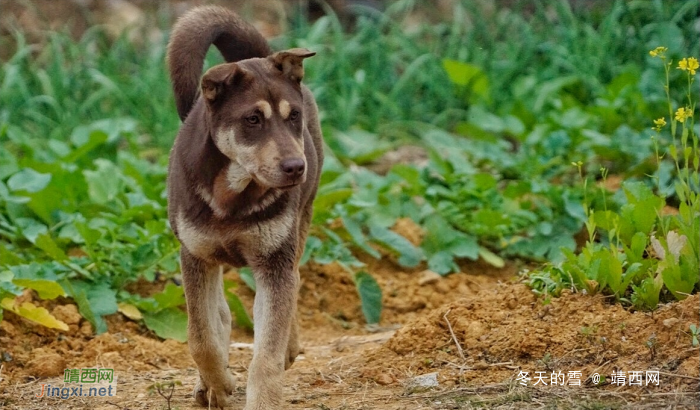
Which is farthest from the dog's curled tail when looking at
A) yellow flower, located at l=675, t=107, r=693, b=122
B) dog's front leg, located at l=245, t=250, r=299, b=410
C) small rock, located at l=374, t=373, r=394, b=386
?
yellow flower, located at l=675, t=107, r=693, b=122

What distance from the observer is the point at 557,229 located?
8.01 meters

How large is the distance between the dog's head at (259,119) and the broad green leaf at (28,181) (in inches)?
113

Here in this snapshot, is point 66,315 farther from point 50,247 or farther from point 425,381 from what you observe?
point 425,381

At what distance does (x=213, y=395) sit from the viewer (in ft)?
17.5

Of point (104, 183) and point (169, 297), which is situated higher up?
point (104, 183)

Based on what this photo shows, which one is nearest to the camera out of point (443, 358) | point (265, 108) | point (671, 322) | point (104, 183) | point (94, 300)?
point (265, 108)

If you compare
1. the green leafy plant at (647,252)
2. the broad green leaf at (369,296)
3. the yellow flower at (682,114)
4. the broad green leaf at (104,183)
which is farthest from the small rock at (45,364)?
the yellow flower at (682,114)

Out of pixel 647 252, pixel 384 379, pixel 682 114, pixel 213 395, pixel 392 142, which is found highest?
pixel 392 142

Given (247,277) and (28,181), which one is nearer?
(247,277)

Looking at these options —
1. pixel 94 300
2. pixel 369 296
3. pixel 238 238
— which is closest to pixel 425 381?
pixel 238 238

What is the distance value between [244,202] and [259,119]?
18.2 inches

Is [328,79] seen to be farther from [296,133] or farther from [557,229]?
[296,133]

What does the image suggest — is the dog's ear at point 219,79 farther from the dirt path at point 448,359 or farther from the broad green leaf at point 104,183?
the broad green leaf at point 104,183

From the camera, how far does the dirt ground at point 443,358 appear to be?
4.91 meters
